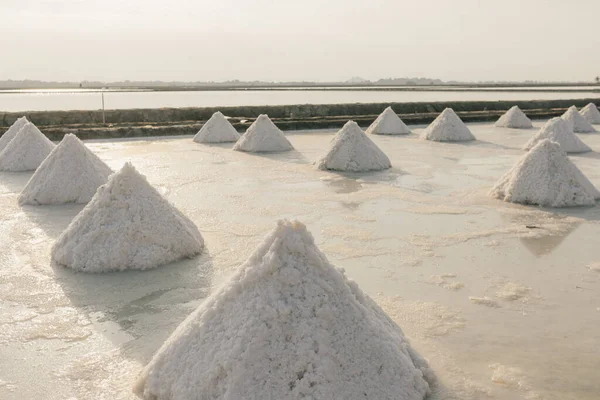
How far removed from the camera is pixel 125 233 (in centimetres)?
521

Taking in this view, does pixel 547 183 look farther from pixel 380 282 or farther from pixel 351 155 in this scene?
pixel 380 282

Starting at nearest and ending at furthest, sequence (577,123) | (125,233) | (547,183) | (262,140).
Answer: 1. (125,233)
2. (547,183)
3. (262,140)
4. (577,123)

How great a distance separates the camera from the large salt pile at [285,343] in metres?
2.64

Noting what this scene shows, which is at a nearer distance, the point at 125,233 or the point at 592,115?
the point at 125,233

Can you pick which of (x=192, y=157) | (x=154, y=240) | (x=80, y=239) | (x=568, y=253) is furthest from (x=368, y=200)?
(x=192, y=157)

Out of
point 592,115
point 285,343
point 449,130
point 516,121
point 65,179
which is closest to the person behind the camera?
point 285,343

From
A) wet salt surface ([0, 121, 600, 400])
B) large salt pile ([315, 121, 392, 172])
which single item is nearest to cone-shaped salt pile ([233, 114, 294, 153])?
large salt pile ([315, 121, 392, 172])

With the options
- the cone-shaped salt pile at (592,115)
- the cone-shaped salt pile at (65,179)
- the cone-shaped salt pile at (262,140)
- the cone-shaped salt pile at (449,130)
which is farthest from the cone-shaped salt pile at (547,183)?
the cone-shaped salt pile at (592,115)

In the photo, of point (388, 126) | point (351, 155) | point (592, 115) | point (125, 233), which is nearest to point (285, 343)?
point (125, 233)

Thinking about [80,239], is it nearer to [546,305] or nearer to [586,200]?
[546,305]

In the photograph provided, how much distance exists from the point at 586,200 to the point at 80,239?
692cm

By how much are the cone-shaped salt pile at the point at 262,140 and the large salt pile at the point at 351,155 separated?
2767mm

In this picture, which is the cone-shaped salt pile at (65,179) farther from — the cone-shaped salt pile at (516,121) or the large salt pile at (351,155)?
the cone-shaped salt pile at (516,121)

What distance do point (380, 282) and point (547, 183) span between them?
14.4ft
